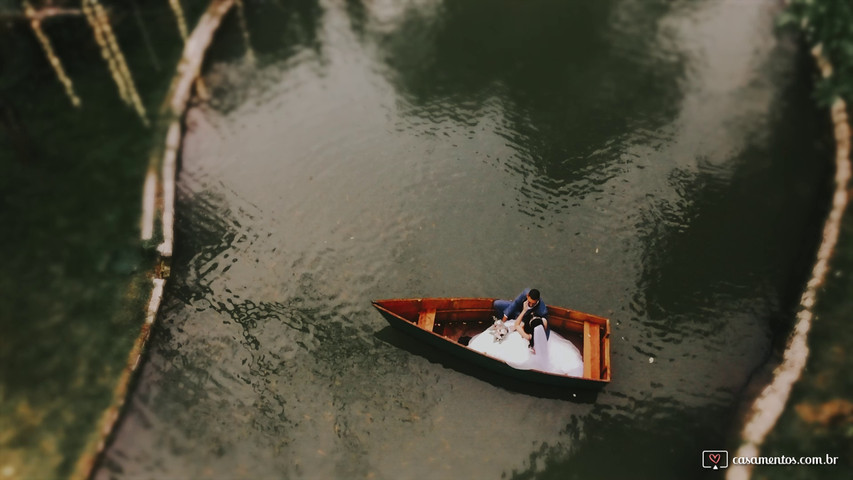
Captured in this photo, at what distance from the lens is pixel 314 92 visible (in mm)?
16109

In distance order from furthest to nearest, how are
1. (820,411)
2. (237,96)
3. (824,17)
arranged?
(237,96) < (824,17) < (820,411)

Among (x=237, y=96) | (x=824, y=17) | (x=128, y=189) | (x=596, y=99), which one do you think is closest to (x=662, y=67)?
(x=596, y=99)

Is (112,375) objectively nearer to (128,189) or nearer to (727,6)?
(128,189)

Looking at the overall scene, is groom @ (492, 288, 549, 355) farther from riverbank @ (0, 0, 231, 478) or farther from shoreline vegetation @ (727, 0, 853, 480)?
riverbank @ (0, 0, 231, 478)

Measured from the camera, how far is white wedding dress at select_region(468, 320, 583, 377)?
33.7 ft

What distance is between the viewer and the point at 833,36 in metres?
14.9

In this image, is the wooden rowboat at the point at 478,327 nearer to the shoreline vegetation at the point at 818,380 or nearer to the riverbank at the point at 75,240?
the shoreline vegetation at the point at 818,380

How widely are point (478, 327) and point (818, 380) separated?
245 inches

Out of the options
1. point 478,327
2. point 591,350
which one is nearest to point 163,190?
point 478,327

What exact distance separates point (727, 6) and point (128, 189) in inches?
758

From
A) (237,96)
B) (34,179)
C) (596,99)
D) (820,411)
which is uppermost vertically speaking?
(237,96)

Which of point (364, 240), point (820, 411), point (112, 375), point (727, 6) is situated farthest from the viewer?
point (727, 6)

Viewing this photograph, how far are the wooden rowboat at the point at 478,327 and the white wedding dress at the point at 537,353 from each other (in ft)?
0.52

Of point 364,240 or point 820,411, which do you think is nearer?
point 820,411
